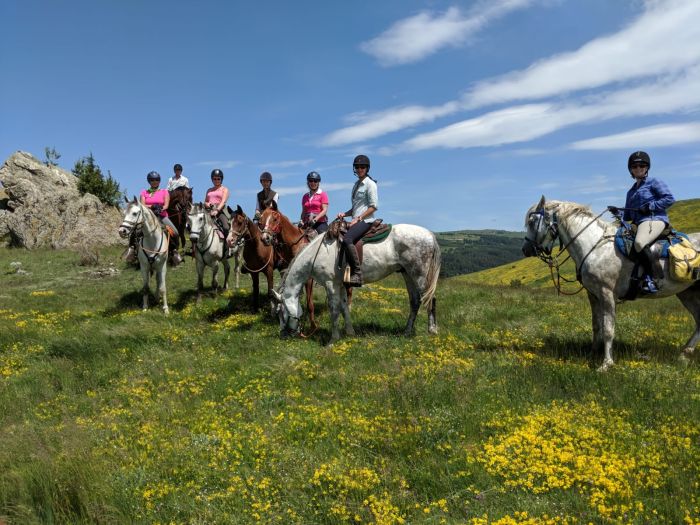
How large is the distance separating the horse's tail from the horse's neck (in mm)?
3024

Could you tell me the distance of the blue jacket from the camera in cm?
866

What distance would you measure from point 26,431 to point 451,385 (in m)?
7.40

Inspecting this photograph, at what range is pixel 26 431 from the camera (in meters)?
7.54

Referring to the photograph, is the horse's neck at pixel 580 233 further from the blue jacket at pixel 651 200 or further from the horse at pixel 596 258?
the blue jacket at pixel 651 200

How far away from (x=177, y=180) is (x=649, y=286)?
1694 cm

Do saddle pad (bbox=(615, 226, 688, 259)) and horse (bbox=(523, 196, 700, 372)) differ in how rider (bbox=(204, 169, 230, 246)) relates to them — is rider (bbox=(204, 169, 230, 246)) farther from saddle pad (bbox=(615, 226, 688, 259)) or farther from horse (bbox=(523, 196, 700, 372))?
saddle pad (bbox=(615, 226, 688, 259))

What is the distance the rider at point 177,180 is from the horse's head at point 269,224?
775 cm

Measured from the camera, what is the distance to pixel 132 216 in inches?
553

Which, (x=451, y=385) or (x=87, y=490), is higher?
(x=451, y=385)

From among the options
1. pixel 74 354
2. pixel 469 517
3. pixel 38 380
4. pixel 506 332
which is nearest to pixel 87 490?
pixel 469 517

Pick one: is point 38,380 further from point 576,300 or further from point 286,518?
point 576,300

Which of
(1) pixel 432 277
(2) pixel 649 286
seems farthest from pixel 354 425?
(2) pixel 649 286

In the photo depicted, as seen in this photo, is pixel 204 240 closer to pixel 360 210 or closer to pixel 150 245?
pixel 150 245

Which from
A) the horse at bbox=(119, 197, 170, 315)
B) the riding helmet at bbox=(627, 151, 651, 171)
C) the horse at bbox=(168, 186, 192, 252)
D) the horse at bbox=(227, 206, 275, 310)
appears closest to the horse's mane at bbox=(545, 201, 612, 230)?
the riding helmet at bbox=(627, 151, 651, 171)
